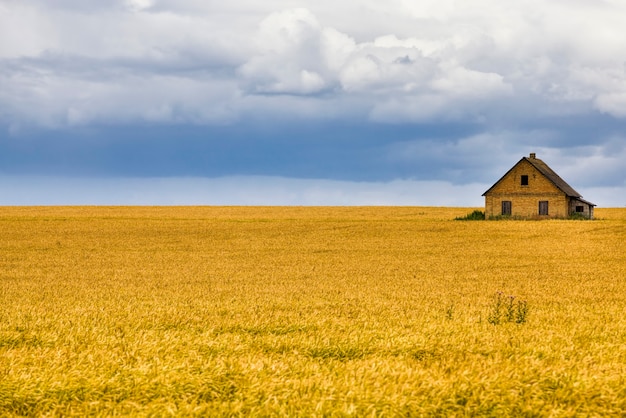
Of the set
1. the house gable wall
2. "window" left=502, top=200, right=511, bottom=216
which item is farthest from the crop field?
the house gable wall

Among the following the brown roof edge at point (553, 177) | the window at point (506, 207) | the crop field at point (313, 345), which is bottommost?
the crop field at point (313, 345)

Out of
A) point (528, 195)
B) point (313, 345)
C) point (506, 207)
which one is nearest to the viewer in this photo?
point (313, 345)

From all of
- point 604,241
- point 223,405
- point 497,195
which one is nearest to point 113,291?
point 223,405

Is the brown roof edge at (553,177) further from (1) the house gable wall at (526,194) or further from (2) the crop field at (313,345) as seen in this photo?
(2) the crop field at (313,345)

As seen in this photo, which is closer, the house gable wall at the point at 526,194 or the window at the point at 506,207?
the house gable wall at the point at 526,194

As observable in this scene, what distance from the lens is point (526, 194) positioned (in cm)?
7425

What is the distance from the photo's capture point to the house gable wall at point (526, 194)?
73500 mm

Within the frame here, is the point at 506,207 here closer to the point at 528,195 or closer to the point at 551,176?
the point at 528,195

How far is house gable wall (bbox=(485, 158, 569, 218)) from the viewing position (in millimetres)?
73500

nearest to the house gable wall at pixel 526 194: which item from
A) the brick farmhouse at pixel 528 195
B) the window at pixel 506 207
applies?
the brick farmhouse at pixel 528 195

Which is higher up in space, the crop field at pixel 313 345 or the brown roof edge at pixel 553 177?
the brown roof edge at pixel 553 177

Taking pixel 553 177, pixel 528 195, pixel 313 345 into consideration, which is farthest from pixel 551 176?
pixel 313 345

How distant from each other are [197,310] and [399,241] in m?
35.9

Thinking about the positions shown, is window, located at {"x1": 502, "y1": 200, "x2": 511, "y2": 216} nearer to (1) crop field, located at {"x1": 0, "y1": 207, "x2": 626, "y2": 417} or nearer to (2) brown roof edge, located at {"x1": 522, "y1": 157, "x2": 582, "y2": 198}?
(2) brown roof edge, located at {"x1": 522, "y1": 157, "x2": 582, "y2": 198}
